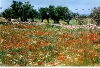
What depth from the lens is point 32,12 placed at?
91562 mm

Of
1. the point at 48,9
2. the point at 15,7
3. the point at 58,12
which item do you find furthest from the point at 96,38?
the point at 48,9

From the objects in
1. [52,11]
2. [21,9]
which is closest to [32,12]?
[21,9]

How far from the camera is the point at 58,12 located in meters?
97.1

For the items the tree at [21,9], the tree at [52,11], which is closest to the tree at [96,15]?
the tree at [21,9]

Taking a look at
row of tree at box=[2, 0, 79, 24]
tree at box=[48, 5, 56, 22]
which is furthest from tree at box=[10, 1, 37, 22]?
tree at box=[48, 5, 56, 22]

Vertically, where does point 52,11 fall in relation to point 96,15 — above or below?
below

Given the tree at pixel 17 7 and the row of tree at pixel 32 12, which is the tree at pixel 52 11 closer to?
the row of tree at pixel 32 12

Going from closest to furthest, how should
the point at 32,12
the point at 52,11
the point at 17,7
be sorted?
1. the point at 17,7
2. the point at 32,12
3. the point at 52,11

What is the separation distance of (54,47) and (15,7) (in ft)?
218

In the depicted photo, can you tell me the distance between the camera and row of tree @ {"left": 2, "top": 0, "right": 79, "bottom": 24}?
8402cm

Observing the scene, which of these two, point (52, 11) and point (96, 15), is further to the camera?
point (52, 11)

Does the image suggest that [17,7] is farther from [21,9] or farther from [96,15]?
[96,15]

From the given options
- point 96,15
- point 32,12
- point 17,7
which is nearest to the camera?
point 96,15

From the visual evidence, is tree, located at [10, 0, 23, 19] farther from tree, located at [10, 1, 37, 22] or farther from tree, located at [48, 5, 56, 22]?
tree, located at [48, 5, 56, 22]
